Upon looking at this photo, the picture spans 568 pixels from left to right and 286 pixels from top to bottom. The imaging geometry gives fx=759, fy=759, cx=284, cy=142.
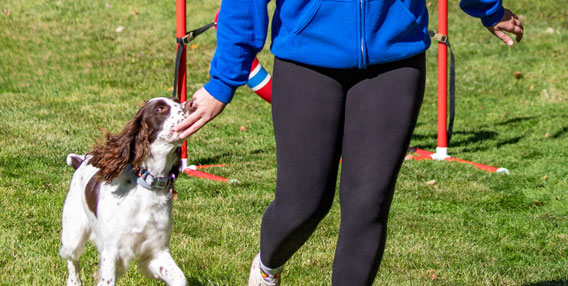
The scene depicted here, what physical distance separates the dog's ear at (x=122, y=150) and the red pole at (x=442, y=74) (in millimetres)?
4633

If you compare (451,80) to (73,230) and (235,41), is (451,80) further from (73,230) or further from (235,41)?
(235,41)

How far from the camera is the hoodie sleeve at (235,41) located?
2967 mm

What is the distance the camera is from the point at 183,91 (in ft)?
23.7

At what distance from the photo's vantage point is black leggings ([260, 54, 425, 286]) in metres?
3.04

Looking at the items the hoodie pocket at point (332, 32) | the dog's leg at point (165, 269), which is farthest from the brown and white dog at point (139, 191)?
the hoodie pocket at point (332, 32)

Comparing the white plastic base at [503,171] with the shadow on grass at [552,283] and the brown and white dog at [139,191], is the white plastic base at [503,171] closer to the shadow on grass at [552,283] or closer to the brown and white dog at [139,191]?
the shadow on grass at [552,283]

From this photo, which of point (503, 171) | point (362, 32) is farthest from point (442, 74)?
point (362, 32)

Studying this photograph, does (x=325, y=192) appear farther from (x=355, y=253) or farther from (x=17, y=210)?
(x=17, y=210)

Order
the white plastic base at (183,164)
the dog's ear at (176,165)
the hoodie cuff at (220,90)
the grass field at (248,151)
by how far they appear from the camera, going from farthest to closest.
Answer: the white plastic base at (183,164)
the grass field at (248,151)
the dog's ear at (176,165)
the hoodie cuff at (220,90)

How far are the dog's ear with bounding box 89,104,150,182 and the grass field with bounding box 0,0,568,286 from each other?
0.95 m

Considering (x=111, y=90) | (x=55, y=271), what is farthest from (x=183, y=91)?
(x=111, y=90)

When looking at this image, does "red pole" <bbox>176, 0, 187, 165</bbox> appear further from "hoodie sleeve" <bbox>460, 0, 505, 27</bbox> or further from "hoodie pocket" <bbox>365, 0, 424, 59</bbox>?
"hoodie pocket" <bbox>365, 0, 424, 59</bbox>

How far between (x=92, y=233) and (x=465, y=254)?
258cm

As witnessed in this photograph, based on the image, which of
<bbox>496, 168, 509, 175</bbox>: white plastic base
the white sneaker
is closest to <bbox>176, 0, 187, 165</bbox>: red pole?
<bbox>496, 168, 509, 175</bbox>: white plastic base
